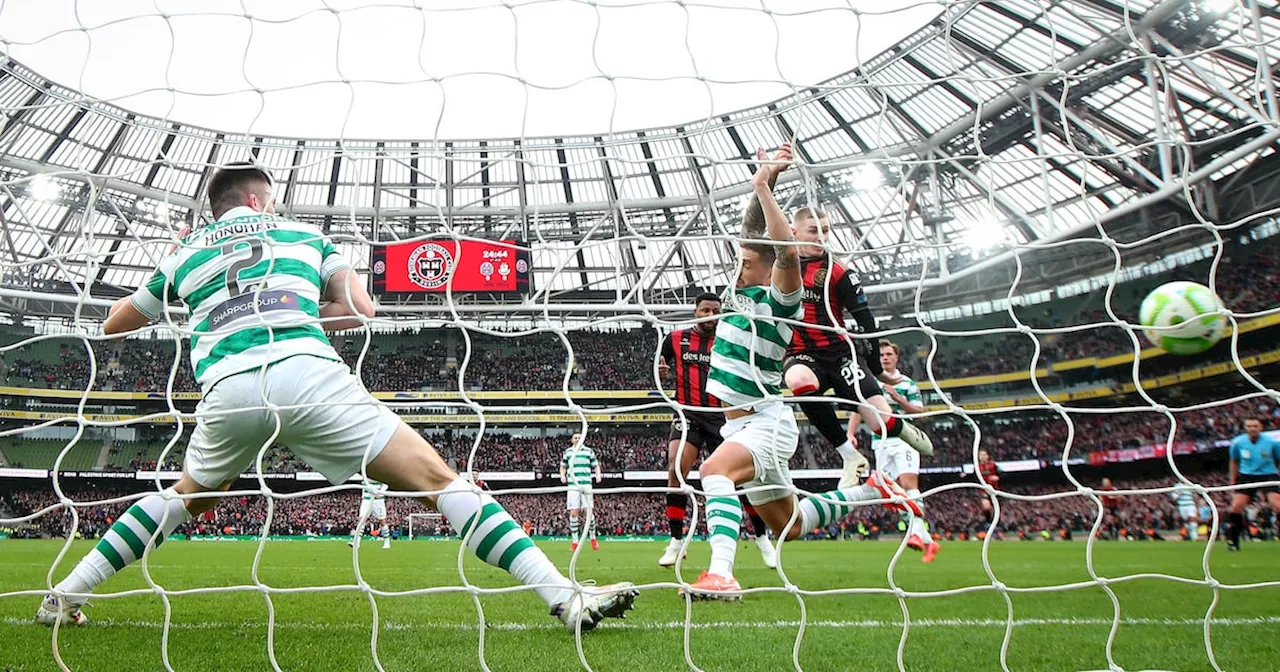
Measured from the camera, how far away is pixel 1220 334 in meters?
4.94

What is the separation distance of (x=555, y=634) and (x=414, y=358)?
2959 centimetres

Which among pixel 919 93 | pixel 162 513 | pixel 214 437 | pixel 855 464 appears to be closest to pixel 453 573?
pixel 855 464

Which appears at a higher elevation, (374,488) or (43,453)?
(43,453)

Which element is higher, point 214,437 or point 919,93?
point 919,93

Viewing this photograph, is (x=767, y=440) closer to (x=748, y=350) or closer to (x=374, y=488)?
(x=748, y=350)

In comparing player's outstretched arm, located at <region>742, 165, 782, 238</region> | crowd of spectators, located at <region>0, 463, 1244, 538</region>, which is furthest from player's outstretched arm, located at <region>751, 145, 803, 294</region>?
crowd of spectators, located at <region>0, 463, 1244, 538</region>

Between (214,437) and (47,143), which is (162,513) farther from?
(47,143)

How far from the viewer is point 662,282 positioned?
58.5 feet

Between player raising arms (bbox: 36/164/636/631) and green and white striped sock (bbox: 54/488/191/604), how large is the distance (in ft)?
0.07

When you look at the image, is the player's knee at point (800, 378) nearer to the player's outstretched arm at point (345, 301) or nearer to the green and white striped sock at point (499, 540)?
the green and white striped sock at point (499, 540)

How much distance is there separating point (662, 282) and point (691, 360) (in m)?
11.5

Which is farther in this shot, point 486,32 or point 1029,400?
point 1029,400

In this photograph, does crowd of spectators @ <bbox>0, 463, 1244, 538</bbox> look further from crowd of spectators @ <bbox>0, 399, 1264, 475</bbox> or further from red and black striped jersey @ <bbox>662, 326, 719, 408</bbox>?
red and black striped jersey @ <bbox>662, 326, 719, 408</bbox>

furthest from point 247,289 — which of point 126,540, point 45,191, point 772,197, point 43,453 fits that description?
point 43,453
